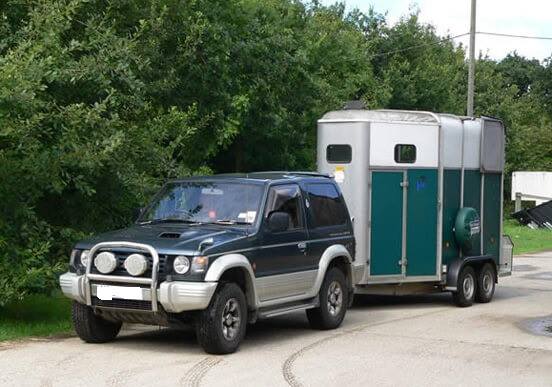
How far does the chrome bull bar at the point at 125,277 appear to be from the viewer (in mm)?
9328

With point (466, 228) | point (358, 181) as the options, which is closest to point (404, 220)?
point (358, 181)

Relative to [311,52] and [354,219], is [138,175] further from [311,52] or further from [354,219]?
[311,52]

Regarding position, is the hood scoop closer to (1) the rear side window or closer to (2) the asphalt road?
(2) the asphalt road

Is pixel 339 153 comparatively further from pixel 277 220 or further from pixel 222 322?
pixel 222 322

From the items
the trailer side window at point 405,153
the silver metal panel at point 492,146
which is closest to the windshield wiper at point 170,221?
the trailer side window at point 405,153

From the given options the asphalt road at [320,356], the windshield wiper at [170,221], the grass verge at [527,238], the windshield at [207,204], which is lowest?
the grass verge at [527,238]

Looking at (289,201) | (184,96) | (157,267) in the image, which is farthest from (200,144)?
(157,267)

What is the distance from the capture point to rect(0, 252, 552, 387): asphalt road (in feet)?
27.9

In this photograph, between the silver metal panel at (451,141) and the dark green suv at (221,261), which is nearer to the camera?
the dark green suv at (221,261)

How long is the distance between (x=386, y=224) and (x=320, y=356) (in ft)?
15.2

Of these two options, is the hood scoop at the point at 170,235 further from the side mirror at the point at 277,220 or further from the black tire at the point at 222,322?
the side mirror at the point at 277,220

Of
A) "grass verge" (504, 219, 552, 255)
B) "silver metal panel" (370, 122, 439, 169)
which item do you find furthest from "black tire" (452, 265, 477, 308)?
"grass verge" (504, 219, 552, 255)

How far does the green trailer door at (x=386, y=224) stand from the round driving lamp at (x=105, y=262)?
5.28m

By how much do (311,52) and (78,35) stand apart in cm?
1683
